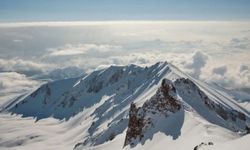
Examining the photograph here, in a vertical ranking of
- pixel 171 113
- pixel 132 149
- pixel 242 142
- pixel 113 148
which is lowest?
pixel 113 148

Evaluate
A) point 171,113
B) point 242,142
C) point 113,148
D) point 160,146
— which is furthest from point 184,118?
point 242,142

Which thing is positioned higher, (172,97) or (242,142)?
(242,142)

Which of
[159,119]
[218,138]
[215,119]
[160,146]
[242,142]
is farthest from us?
[215,119]

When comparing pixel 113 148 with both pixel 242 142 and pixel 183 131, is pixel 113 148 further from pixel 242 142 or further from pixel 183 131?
pixel 242 142

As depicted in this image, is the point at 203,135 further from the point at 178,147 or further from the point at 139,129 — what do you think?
the point at 139,129

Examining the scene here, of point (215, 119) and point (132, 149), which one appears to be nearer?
point (132, 149)

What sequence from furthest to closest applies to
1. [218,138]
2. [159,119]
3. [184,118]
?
[159,119], [184,118], [218,138]
